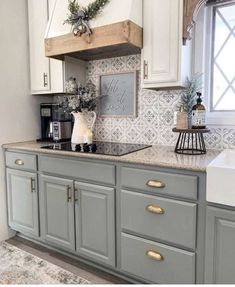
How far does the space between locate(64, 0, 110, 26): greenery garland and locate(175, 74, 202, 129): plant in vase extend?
861 millimetres

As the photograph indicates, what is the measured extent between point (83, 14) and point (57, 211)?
1552mm

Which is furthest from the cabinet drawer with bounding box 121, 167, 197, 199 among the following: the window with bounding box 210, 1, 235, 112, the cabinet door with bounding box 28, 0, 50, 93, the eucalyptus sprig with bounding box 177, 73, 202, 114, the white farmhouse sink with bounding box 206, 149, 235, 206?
the cabinet door with bounding box 28, 0, 50, 93

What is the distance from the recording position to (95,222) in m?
1.81

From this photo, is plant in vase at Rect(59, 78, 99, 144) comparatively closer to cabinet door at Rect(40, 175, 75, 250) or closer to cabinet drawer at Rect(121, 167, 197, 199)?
cabinet door at Rect(40, 175, 75, 250)

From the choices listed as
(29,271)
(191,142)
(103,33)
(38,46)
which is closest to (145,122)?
(191,142)

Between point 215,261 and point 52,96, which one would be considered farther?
point 52,96

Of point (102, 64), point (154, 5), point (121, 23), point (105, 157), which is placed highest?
point (154, 5)

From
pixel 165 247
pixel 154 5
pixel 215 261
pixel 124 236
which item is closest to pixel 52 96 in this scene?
pixel 154 5

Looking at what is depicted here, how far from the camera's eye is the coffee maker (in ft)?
8.04

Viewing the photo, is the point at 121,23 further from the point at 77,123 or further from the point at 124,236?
the point at 124,236

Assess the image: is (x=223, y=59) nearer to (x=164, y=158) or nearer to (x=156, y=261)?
(x=164, y=158)

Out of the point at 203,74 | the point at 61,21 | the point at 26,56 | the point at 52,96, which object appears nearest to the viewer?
the point at 203,74

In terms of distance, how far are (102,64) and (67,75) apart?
1.15ft

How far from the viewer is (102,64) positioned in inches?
94.8
